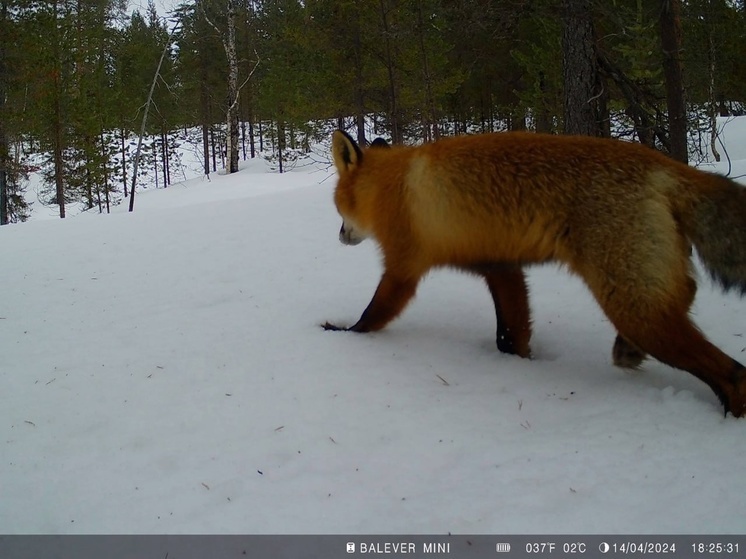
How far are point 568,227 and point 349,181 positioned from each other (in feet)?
7.11

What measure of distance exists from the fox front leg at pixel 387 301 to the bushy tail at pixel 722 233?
205 centimetres

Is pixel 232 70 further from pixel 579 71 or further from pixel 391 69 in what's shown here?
pixel 579 71

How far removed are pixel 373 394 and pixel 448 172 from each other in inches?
71.4

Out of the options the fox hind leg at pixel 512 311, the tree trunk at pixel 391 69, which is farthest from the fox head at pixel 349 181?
the tree trunk at pixel 391 69

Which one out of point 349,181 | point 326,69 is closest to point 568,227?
point 349,181

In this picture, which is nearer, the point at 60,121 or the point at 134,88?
the point at 60,121

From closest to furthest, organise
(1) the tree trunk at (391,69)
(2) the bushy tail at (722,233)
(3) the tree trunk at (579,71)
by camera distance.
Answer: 1. (2) the bushy tail at (722,233)
2. (3) the tree trunk at (579,71)
3. (1) the tree trunk at (391,69)

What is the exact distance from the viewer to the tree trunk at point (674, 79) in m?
8.63

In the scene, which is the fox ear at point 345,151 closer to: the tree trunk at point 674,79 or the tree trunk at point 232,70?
the tree trunk at point 674,79

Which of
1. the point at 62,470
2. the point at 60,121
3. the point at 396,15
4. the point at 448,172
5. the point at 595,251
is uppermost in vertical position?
the point at 396,15

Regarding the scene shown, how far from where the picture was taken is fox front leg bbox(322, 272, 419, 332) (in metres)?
4.50

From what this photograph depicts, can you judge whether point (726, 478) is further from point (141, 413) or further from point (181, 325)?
point (181, 325)
